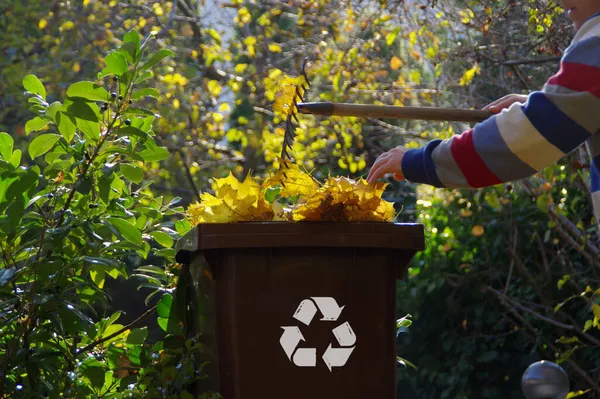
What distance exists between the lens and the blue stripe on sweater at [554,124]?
2139mm

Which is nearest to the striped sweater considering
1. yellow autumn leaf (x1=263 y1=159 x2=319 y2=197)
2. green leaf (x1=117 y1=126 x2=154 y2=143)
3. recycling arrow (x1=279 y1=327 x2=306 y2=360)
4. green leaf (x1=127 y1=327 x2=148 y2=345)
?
yellow autumn leaf (x1=263 y1=159 x2=319 y2=197)

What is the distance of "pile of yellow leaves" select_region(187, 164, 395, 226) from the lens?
2936mm

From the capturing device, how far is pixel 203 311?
327 centimetres

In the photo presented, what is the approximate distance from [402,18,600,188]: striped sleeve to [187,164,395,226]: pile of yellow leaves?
1.81ft

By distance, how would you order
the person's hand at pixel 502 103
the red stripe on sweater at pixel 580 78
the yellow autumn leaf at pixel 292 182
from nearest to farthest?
1. the red stripe on sweater at pixel 580 78
2. the person's hand at pixel 502 103
3. the yellow autumn leaf at pixel 292 182

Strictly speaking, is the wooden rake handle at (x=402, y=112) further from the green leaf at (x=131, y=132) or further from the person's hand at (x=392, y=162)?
the green leaf at (x=131, y=132)

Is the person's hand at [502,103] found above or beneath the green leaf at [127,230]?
above

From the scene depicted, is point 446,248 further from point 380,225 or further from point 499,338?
point 380,225

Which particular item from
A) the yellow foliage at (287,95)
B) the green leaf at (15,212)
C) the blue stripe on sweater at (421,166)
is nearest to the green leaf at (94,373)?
the green leaf at (15,212)

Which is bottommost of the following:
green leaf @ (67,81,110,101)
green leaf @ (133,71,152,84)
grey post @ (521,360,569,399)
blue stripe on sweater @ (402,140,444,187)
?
grey post @ (521,360,569,399)

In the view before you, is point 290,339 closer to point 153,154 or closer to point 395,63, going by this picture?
point 153,154

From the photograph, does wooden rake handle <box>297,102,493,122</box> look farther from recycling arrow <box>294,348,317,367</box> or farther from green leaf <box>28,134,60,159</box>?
green leaf <box>28,134,60,159</box>

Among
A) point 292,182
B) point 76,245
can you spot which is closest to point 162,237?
point 76,245

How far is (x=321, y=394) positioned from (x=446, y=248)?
15.8 ft
